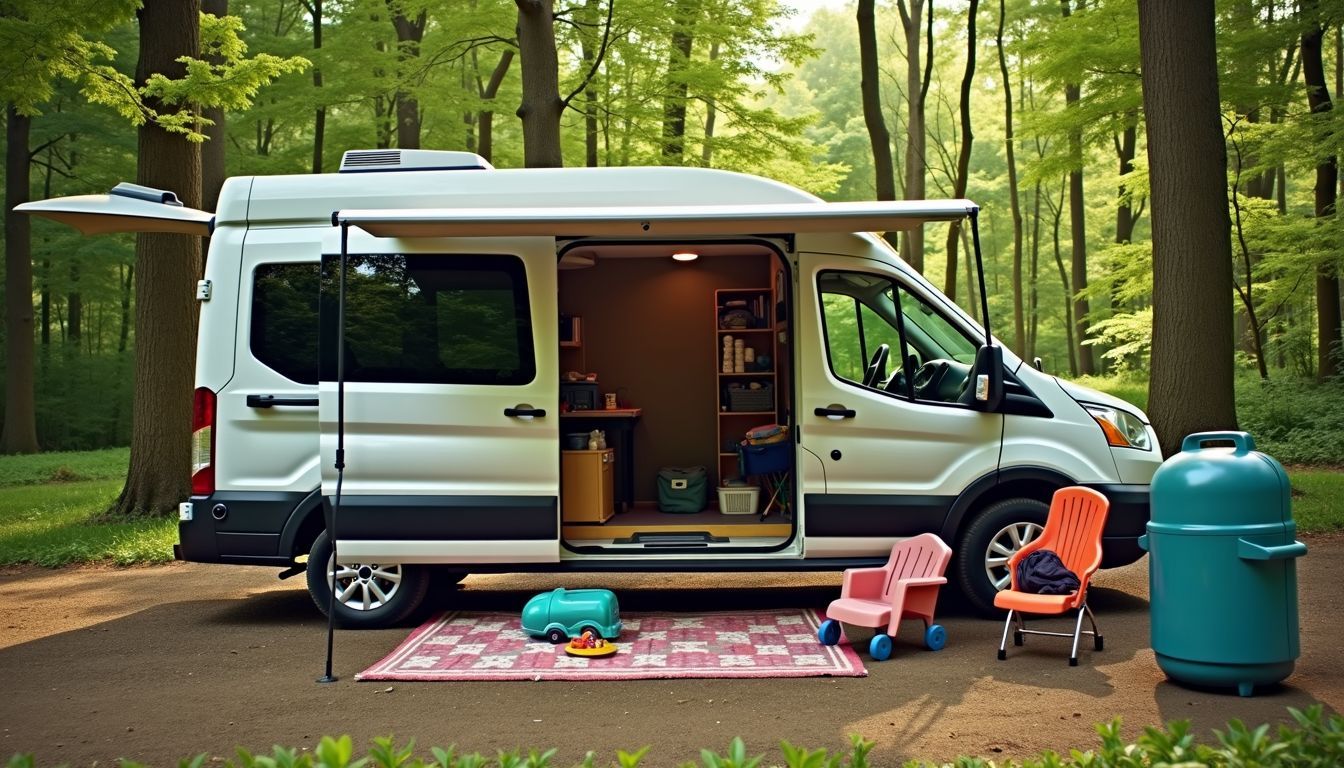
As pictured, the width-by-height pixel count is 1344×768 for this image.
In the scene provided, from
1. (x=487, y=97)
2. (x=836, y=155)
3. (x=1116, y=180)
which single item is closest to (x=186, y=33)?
(x=487, y=97)

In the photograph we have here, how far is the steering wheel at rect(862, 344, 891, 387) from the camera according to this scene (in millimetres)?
6734

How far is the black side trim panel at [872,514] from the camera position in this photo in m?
6.52

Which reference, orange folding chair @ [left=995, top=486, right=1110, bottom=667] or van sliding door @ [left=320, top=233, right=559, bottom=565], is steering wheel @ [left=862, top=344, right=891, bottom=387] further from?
van sliding door @ [left=320, top=233, right=559, bottom=565]

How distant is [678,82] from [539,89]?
4998 mm

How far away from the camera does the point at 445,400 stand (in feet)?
21.3

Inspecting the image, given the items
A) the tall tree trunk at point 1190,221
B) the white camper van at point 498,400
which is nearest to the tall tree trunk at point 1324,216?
the tall tree trunk at point 1190,221

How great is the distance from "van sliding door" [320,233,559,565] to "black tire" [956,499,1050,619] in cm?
232

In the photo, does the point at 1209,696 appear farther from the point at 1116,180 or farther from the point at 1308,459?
the point at 1116,180

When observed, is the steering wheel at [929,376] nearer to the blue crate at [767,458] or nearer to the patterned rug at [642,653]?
the blue crate at [767,458]

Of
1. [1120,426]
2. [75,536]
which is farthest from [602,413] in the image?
[75,536]

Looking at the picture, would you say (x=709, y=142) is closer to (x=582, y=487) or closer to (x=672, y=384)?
(x=672, y=384)

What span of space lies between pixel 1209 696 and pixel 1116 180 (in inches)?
517

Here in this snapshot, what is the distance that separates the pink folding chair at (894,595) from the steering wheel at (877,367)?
0.95 meters

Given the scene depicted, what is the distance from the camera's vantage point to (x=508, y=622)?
673cm
